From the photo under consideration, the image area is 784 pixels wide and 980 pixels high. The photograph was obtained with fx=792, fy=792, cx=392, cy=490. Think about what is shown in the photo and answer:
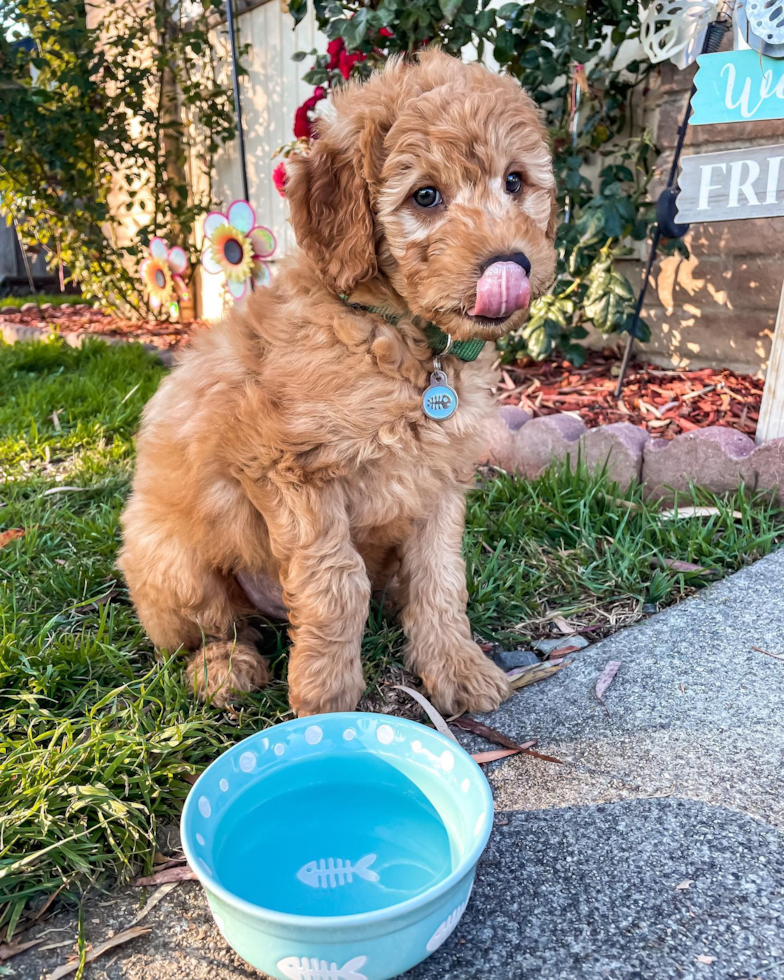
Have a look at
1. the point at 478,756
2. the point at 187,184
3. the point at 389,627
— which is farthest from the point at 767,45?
the point at 187,184

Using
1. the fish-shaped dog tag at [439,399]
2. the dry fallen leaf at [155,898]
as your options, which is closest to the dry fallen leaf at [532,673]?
the fish-shaped dog tag at [439,399]

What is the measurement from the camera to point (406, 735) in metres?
1.75

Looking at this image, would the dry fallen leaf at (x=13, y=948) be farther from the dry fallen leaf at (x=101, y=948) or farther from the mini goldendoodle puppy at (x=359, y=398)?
the mini goldendoodle puppy at (x=359, y=398)

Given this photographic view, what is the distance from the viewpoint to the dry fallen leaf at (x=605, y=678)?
226cm

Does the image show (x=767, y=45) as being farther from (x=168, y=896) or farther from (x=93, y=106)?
(x=93, y=106)

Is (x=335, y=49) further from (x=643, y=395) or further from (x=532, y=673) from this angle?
(x=532, y=673)

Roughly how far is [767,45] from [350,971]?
11.0ft

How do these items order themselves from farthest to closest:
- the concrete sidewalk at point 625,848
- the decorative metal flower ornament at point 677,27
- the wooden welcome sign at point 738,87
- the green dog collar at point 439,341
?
the decorative metal flower ornament at point 677,27 < the wooden welcome sign at point 738,87 < the green dog collar at point 439,341 < the concrete sidewalk at point 625,848

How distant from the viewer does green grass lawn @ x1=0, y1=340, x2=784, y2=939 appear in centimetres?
175

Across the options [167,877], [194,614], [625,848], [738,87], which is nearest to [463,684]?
[625,848]

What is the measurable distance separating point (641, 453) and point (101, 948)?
287cm

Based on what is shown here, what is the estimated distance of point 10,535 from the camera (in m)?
3.24

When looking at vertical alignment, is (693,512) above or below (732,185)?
below

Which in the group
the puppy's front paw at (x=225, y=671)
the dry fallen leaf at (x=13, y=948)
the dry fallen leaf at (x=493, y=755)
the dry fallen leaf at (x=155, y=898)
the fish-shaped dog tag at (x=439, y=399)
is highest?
the fish-shaped dog tag at (x=439, y=399)
